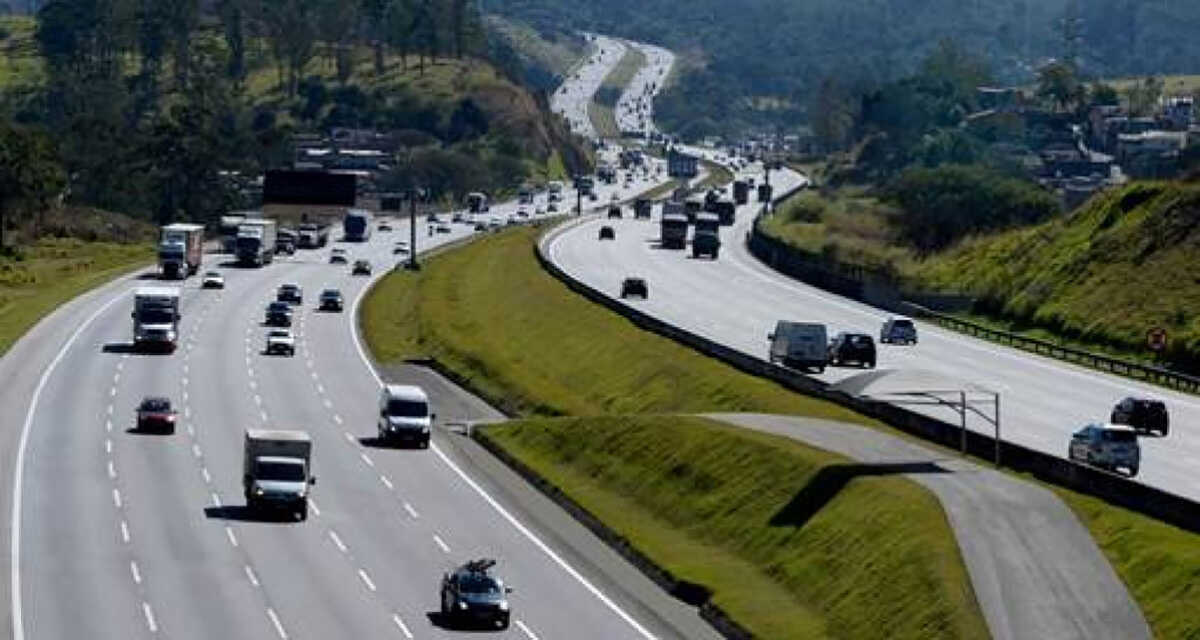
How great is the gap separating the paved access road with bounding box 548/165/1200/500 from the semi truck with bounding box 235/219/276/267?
2001 centimetres

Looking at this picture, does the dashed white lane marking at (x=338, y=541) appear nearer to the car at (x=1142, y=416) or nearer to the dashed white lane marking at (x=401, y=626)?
the dashed white lane marking at (x=401, y=626)

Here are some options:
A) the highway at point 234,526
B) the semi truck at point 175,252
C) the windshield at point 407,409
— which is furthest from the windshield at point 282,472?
the semi truck at point 175,252

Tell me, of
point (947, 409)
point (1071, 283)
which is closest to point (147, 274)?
point (1071, 283)

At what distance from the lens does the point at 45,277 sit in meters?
172

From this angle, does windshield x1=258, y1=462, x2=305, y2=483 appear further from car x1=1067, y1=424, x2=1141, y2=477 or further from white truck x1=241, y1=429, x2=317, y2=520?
car x1=1067, y1=424, x2=1141, y2=477

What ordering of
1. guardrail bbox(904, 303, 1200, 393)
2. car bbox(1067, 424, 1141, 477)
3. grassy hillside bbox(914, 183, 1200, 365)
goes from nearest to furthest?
car bbox(1067, 424, 1141, 477), guardrail bbox(904, 303, 1200, 393), grassy hillside bbox(914, 183, 1200, 365)

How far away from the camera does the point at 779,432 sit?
260ft

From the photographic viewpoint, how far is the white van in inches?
3575

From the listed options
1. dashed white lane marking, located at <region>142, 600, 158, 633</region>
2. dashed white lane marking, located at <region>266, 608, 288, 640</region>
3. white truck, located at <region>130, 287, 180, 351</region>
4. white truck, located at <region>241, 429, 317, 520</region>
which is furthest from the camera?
white truck, located at <region>130, 287, 180, 351</region>

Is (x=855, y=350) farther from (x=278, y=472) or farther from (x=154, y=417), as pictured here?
(x=278, y=472)

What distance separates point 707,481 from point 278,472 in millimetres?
11815

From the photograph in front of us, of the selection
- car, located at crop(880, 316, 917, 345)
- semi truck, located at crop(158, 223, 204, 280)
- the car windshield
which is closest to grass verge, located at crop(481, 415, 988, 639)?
the car windshield

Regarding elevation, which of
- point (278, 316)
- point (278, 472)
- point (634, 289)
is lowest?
point (278, 316)

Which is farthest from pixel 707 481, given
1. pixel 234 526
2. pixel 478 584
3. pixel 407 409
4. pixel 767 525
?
pixel 478 584
